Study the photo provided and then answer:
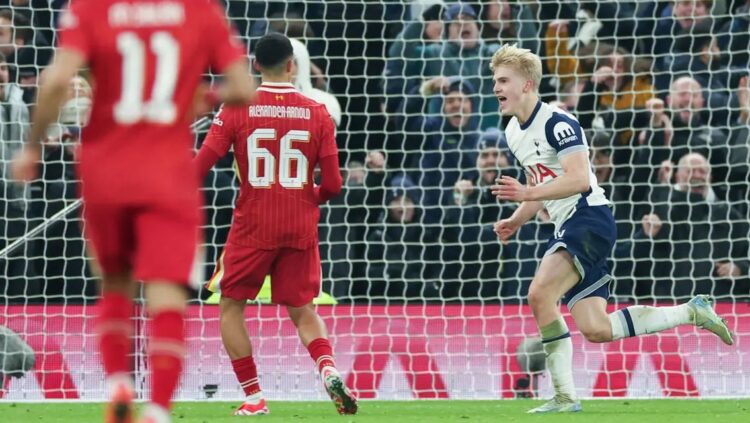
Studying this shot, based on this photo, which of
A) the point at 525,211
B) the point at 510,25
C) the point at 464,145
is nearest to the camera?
the point at 525,211

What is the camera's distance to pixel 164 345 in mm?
4191

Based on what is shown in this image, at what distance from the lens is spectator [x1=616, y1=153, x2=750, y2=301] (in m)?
10.5

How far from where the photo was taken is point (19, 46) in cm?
1079

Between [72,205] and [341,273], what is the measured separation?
2048mm

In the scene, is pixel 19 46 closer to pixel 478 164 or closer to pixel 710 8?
pixel 478 164

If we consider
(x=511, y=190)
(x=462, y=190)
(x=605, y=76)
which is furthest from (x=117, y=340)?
(x=605, y=76)

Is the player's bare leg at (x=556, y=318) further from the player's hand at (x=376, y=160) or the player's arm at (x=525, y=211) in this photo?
the player's hand at (x=376, y=160)

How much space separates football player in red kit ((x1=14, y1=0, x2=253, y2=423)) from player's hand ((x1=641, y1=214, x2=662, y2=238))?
6.47 m

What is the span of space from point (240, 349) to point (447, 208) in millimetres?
3790

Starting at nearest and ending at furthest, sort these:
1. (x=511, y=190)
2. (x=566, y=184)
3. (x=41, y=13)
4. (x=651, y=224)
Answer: (x=511, y=190), (x=566, y=184), (x=651, y=224), (x=41, y=13)

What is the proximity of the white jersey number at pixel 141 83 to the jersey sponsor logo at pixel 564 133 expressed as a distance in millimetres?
3132

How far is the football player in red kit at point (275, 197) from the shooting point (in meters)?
7.21

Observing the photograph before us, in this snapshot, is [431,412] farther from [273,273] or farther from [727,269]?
[727,269]

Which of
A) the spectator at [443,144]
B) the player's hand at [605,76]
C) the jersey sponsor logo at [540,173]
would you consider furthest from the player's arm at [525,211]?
the player's hand at [605,76]
